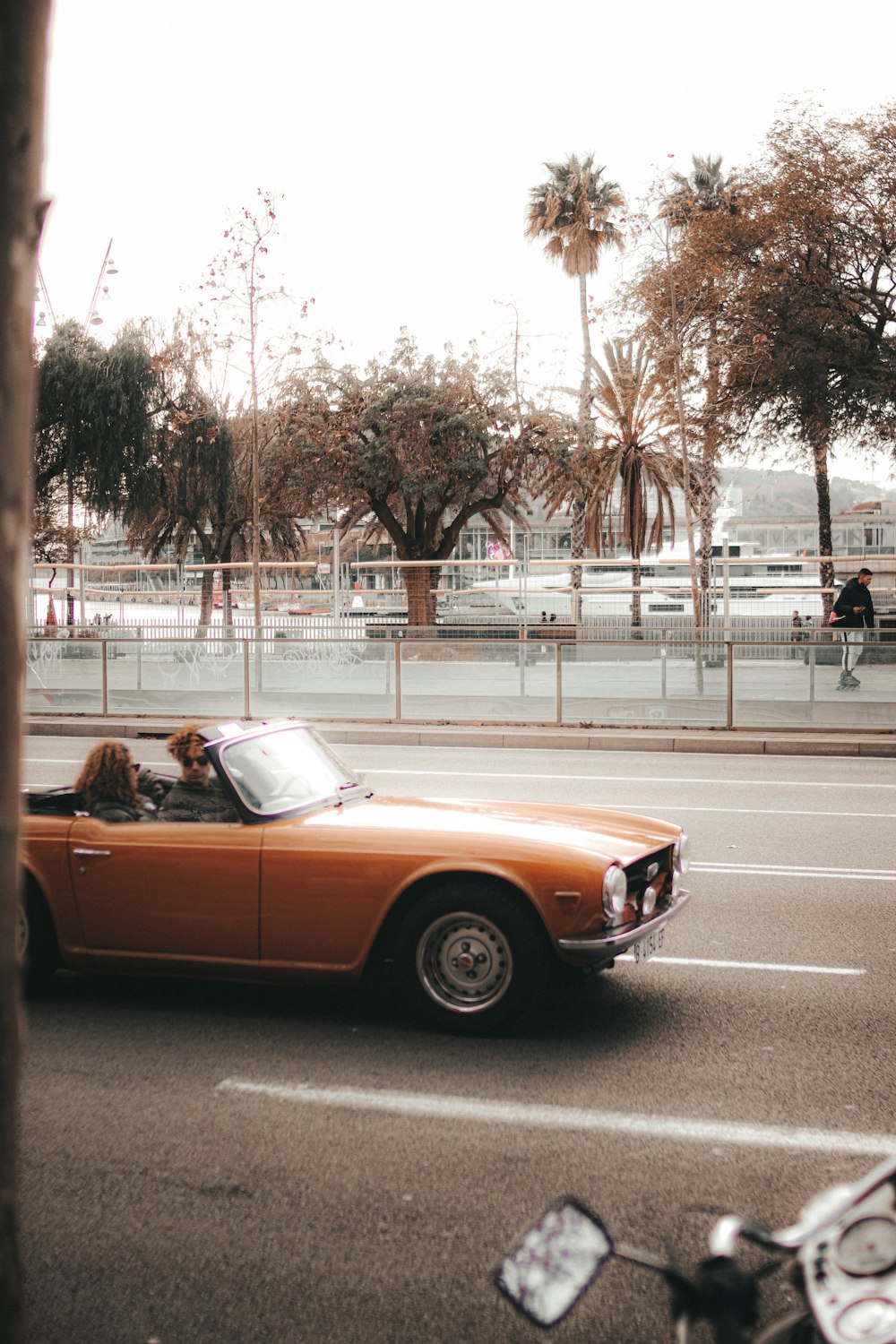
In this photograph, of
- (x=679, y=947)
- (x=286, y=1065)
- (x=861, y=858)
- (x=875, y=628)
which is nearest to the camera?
(x=286, y=1065)

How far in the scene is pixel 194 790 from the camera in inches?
217

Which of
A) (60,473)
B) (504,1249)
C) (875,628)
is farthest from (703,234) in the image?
(504,1249)

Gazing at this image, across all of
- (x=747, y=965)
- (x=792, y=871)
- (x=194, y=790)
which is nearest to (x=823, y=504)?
(x=792, y=871)

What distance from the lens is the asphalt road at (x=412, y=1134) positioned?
126 inches

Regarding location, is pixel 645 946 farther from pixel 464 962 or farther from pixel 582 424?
pixel 582 424

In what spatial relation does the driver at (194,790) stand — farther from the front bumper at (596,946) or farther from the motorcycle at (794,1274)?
the motorcycle at (794,1274)

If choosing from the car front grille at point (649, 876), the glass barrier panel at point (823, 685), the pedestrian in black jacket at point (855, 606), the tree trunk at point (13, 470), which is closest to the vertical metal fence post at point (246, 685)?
the glass barrier panel at point (823, 685)

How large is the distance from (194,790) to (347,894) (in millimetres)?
935

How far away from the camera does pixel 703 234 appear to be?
2545 centimetres

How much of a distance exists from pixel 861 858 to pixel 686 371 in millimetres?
20348

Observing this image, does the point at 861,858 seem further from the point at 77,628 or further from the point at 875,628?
the point at 77,628

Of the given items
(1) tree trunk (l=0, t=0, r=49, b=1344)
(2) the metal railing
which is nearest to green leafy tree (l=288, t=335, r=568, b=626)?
(2) the metal railing

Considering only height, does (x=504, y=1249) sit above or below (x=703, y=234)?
below

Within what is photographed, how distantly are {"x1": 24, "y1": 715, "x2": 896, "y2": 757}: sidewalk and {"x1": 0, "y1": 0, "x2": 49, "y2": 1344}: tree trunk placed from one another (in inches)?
583
